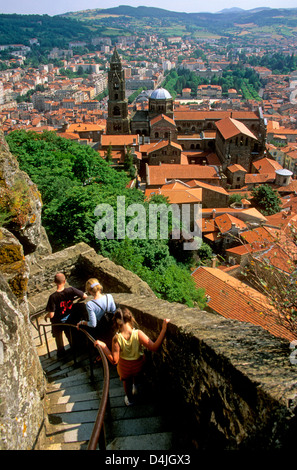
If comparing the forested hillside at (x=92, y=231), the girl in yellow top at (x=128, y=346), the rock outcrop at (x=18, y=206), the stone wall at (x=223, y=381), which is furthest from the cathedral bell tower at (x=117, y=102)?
the girl in yellow top at (x=128, y=346)

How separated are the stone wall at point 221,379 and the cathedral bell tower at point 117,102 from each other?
4350 cm

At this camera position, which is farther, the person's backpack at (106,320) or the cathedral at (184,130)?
the cathedral at (184,130)

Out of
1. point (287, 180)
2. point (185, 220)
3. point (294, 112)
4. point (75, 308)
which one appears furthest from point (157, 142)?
point (294, 112)

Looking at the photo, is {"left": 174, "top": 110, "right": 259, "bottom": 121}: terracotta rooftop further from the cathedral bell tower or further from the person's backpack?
the person's backpack

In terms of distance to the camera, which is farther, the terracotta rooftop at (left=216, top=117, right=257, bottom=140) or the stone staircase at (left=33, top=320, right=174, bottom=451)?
the terracotta rooftop at (left=216, top=117, right=257, bottom=140)

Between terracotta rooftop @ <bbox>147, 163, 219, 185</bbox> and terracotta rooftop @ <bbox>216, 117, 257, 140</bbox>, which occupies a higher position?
terracotta rooftop @ <bbox>216, 117, 257, 140</bbox>

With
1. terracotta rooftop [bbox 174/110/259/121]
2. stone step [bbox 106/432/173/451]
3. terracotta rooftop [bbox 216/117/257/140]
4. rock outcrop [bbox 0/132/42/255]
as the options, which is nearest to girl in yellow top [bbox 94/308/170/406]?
stone step [bbox 106/432/173/451]

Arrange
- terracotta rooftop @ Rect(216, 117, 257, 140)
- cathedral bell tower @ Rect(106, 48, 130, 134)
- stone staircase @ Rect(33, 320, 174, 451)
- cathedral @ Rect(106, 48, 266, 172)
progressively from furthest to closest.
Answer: cathedral bell tower @ Rect(106, 48, 130, 134)
cathedral @ Rect(106, 48, 266, 172)
terracotta rooftop @ Rect(216, 117, 257, 140)
stone staircase @ Rect(33, 320, 174, 451)

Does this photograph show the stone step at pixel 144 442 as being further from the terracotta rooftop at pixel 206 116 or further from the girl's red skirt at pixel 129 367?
the terracotta rooftop at pixel 206 116

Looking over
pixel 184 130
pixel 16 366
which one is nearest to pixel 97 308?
pixel 16 366

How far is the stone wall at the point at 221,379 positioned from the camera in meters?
2.66

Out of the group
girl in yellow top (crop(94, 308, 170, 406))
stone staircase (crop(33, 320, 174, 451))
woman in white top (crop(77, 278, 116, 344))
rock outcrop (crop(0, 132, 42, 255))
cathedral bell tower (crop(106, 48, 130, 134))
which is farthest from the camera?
cathedral bell tower (crop(106, 48, 130, 134))

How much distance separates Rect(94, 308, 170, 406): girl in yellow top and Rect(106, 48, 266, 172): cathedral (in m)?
36.3

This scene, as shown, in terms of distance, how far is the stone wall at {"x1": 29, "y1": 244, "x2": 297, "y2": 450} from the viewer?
2.66 metres
